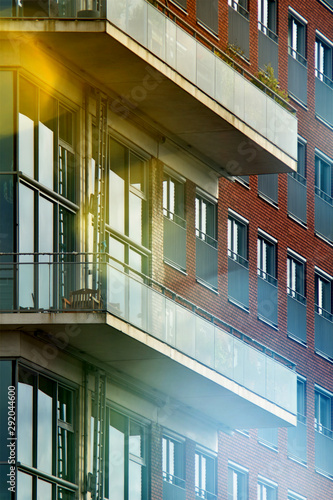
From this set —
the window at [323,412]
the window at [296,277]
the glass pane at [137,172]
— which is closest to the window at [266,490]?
the window at [323,412]

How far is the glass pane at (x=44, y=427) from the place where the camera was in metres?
34.2

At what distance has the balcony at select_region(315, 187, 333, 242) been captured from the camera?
53.7 meters

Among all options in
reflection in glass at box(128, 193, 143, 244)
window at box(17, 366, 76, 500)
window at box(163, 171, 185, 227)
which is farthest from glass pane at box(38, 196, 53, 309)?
window at box(163, 171, 185, 227)

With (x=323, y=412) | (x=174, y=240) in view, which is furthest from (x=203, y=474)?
(x=323, y=412)

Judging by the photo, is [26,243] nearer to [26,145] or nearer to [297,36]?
[26,145]

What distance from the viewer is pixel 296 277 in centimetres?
5188

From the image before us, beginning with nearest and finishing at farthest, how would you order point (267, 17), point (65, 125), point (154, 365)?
point (65, 125), point (154, 365), point (267, 17)

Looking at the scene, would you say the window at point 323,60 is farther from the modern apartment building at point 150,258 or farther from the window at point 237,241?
the window at point 237,241

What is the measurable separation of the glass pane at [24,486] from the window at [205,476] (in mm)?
10229

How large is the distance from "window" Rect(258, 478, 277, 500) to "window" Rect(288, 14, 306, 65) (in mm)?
12366

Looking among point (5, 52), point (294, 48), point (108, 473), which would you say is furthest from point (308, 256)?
point (5, 52)

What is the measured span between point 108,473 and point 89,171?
20.4ft

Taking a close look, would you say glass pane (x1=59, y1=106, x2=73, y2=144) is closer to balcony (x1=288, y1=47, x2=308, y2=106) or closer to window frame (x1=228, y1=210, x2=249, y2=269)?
window frame (x1=228, y1=210, x2=249, y2=269)

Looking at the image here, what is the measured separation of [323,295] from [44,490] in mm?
21071
